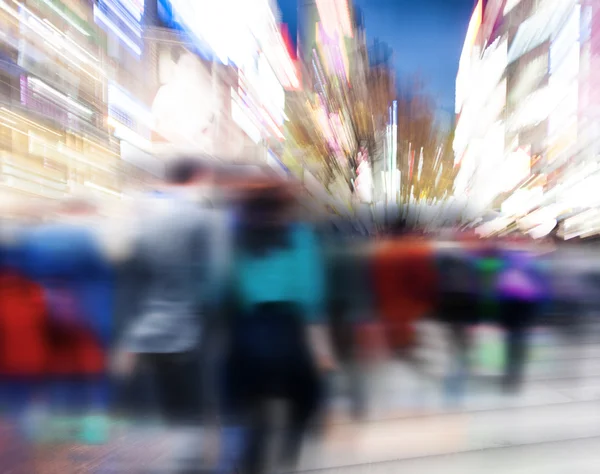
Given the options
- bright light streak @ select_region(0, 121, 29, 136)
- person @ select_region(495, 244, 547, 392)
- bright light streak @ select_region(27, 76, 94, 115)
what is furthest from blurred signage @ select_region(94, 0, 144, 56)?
person @ select_region(495, 244, 547, 392)

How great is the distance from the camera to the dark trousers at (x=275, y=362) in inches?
48.3

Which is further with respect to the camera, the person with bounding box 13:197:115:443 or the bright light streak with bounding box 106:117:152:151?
the bright light streak with bounding box 106:117:152:151

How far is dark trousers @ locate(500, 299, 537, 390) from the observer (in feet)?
8.46

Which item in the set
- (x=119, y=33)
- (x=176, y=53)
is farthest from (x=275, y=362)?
(x=119, y=33)

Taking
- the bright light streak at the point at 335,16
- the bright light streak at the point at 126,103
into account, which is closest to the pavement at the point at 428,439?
the bright light streak at the point at 126,103

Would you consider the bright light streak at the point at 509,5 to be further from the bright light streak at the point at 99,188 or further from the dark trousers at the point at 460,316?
the bright light streak at the point at 99,188

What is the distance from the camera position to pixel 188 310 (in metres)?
1.18

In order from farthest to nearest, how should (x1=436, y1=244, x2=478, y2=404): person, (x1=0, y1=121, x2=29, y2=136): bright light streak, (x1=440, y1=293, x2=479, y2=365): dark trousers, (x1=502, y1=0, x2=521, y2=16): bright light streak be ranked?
1. (x1=502, y1=0, x2=521, y2=16): bright light streak
2. (x1=440, y1=293, x2=479, y2=365): dark trousers
3. (x1=436, y1=244, x2=478, y2=404): person
4. (x1=0, y1=121, x2=29, y2=136): bright light streak

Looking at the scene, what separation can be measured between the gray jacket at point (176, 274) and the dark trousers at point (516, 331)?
7.33 feet

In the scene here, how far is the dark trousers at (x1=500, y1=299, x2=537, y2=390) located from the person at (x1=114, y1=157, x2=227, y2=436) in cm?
222

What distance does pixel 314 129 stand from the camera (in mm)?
6062

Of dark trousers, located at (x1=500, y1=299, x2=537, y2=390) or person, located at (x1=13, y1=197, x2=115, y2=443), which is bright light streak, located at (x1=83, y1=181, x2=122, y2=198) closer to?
person, located at (x1=13, y1=197, x2=115, y2=443)

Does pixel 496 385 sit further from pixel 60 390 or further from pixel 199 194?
pixel 60 390

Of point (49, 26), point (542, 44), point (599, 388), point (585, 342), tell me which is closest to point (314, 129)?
point (49, 26)
